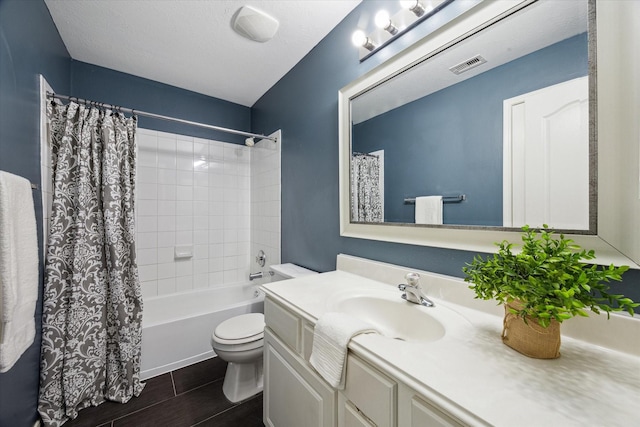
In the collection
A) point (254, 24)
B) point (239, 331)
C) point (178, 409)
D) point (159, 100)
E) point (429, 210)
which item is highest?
point (254, 24)

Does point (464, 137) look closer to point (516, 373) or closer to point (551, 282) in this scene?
point (551, 282)

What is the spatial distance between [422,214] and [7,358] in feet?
5.11

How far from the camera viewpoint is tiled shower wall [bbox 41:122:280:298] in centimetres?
224

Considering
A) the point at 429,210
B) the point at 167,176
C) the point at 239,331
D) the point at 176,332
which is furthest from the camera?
the point at 167,176

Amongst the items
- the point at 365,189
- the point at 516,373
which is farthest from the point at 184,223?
the point at 516,373

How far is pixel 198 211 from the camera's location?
249 centimetres

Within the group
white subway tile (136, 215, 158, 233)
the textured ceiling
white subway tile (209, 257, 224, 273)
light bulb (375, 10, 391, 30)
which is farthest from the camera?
white subway tile (209, 257, 224, 273)

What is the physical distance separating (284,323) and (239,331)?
28.9 inches

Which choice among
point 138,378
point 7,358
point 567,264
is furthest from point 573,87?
point 138,378

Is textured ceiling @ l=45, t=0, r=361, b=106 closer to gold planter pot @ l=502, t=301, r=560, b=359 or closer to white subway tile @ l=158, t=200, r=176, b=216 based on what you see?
white subway tile @ l=158, t=200, r=176, b=216

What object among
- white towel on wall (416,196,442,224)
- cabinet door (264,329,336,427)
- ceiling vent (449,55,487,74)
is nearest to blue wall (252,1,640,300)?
white towel on wall (416,196,442,224)

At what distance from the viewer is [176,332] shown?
1816mm

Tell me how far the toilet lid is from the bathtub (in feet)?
0.76

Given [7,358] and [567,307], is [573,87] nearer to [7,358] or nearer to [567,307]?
[567,307]
